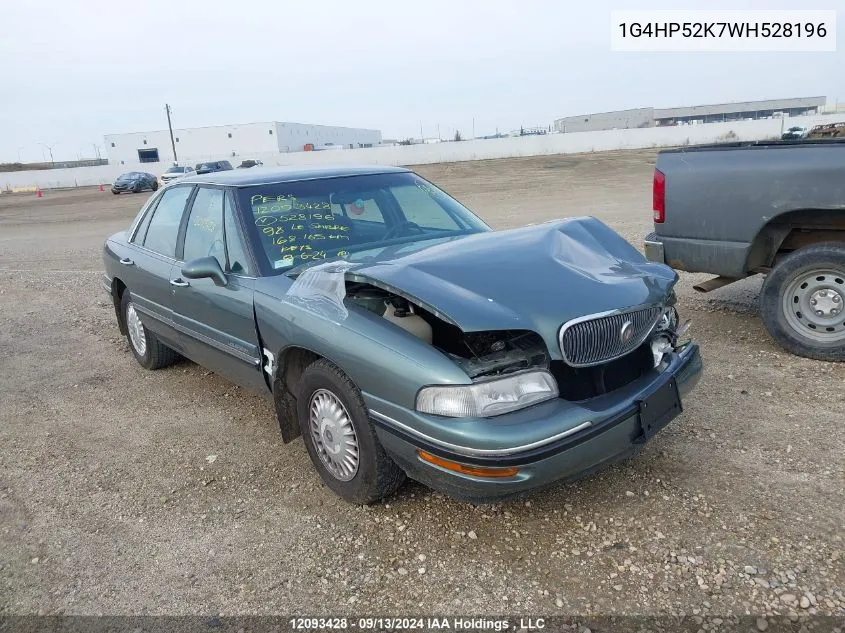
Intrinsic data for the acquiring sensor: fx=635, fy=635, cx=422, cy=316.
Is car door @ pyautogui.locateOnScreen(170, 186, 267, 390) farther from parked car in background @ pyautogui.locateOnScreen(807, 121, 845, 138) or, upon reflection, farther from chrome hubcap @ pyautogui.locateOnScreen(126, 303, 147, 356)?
parked car in background @ pyautogui.locateOnScreen(807, 121, 845, 138)

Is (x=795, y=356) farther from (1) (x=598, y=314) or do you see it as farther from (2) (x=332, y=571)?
(2) (x=332, y=571)

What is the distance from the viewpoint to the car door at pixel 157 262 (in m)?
4.45

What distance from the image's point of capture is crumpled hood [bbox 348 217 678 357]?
8.69 ft

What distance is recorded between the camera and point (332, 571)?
2738 millimetres

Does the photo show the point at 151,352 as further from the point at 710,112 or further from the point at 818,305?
the point at 710,112

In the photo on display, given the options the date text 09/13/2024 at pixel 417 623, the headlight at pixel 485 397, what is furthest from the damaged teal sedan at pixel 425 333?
the date text 09/13/2024 at pixel 417 623

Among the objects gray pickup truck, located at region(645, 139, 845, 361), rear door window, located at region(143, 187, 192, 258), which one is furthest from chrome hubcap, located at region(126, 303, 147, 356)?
gray pickup truck, located at region(645, 139, 845, 361)

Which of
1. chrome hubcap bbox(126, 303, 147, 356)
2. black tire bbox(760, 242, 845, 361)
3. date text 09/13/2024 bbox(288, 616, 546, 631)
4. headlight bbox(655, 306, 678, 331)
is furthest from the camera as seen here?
chrome hubcap bbox(126, 303, 147, 356)

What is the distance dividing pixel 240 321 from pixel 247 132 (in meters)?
80.2

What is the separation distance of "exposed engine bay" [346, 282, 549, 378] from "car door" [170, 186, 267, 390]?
0.91 m

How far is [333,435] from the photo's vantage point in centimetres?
310

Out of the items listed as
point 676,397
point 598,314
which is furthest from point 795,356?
point 598,314

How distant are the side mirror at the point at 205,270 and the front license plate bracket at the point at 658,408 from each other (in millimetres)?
2303

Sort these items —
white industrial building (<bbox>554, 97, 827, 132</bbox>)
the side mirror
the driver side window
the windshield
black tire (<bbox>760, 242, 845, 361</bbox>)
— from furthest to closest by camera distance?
1. white industrial building (<bbox>554, 97, 827, 132</bbox>)
2. black tire (<bbox>760, 242, 845, 361</bbox>)
3. the driver side window
4. the windshield
5. the side mirror
